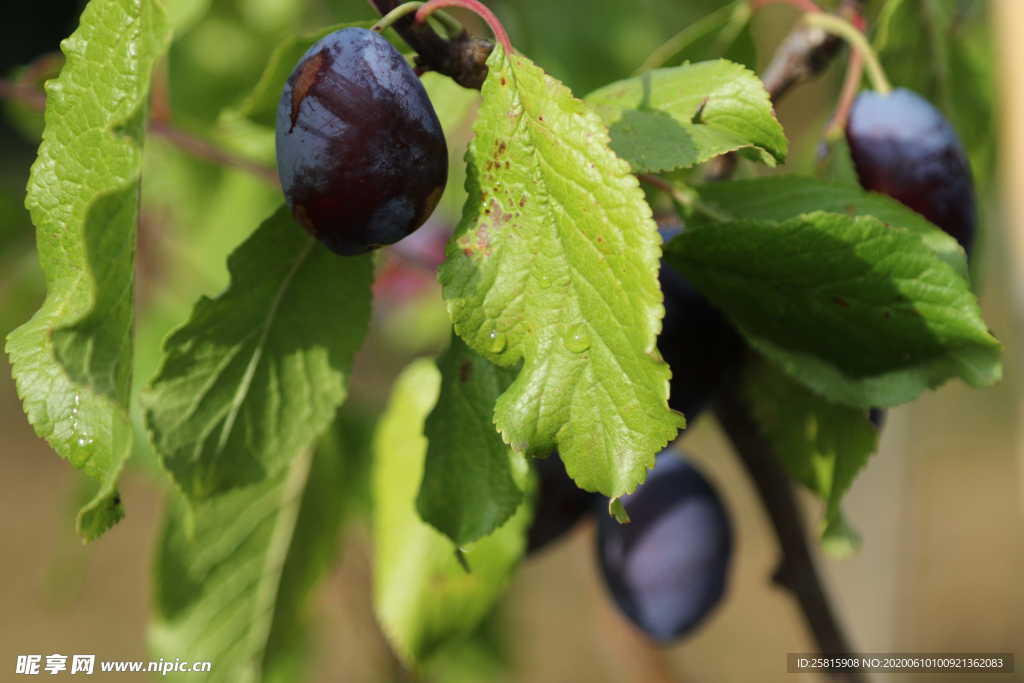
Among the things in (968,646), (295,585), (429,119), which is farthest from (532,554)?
(968,646)

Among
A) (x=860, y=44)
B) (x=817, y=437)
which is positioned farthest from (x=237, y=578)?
(x=860, y=44)

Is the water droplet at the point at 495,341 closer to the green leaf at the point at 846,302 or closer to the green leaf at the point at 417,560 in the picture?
the green leaf at the point at 846,302

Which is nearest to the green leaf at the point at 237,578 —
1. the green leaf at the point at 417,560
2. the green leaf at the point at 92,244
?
the green leaf at the point at 417,560

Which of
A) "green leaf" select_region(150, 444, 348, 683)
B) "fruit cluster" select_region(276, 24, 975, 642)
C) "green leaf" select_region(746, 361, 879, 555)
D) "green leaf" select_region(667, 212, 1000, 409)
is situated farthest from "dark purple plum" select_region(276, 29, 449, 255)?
"green leaf" select_region(150, 444, 348, 683)

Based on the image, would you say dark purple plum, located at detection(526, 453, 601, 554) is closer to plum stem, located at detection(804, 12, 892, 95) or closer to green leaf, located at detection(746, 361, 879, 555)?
green leaf, located at detection(746, 361, 879, 555)

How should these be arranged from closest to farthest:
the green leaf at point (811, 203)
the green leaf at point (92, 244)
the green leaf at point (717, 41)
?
1. the green leaf at point (92, 244)
2. the green leaf at point (811, 203)
3. the green leaf at point (717, 41)

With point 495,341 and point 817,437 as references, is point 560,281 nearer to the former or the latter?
point 495,341
